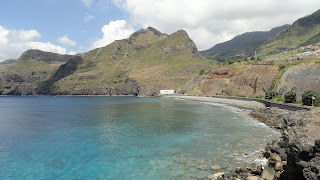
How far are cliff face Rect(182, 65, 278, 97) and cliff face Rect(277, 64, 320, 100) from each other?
13861mm

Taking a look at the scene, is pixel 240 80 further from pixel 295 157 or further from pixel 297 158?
pixel 297 158

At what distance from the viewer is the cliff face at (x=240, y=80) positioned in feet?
266

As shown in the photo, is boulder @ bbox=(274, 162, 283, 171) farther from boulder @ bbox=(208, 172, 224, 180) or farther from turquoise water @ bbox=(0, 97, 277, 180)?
boulder @ bbox=(208, 172, 224, 180)

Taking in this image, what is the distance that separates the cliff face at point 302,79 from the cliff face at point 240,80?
13.9 meters

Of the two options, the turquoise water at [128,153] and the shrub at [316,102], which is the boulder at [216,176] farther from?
the shrub at [316,102]

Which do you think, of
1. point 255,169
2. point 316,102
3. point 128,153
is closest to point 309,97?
point 316,102

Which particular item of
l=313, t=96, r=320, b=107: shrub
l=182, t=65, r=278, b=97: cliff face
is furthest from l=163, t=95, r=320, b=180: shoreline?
l=182, t=65, r=278, b=97: cliff face

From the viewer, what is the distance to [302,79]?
177ft

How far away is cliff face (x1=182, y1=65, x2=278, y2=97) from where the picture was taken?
8119 cm

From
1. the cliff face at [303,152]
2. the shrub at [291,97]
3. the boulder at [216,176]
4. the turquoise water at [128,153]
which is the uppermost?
the shrub at [291,97]

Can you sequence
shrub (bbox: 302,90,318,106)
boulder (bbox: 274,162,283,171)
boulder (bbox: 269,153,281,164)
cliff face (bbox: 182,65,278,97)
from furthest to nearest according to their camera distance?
cliff face (bbox: 182,65,278,97) < shrub (bbox: 302,90,318,106) < boulder (bbox: 269,153,281,164) < boulder (bbox: 274,162,283,171)

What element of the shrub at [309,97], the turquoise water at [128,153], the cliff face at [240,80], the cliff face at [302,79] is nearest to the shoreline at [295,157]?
the turquoise water at [128,153]

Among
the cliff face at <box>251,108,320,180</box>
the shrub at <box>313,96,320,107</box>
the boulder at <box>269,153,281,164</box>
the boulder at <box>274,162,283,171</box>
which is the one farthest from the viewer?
the shrub at <box>313,96,320,107</box>

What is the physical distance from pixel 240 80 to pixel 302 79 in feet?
152
